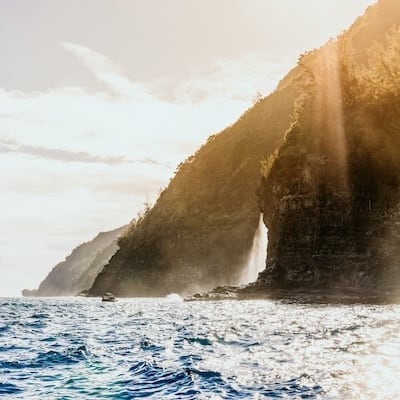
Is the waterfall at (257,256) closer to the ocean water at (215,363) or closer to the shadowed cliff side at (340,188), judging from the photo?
the shadowed cliff side at (340,188)

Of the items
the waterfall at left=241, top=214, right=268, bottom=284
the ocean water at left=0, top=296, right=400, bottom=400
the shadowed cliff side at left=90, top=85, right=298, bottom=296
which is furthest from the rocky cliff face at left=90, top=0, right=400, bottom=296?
the ocean water at left=0, top=296, right=400, bottom=400

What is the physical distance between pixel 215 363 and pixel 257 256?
87475mm

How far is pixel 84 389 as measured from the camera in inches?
581

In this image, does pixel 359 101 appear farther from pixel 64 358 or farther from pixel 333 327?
pixel 64 358

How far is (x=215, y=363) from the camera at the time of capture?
17.6 metres

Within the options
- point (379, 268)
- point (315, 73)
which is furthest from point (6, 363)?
point (315, 73)

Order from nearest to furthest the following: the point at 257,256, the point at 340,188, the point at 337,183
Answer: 1. the point at 340,188
2. the point at 337,183
3. the point at 257,256

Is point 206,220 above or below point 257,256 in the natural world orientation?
above

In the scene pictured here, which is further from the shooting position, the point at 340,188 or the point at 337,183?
the point at 337,183

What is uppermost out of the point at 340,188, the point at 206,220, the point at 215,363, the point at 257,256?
the point at 206,220

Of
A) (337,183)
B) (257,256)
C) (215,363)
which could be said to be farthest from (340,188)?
(215,363)

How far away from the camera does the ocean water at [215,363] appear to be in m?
13.7

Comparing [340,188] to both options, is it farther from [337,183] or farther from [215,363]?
[215,363]

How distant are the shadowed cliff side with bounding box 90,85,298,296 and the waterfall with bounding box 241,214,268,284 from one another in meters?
4.49
